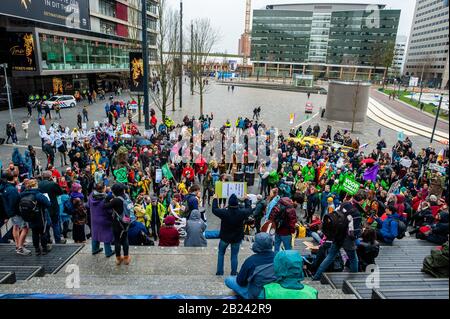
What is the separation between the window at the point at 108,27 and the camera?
47.6 m

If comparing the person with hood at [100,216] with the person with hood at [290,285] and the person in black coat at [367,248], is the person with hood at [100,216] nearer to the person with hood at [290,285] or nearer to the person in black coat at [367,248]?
the person with hood at [290,285]

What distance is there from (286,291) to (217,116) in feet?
103

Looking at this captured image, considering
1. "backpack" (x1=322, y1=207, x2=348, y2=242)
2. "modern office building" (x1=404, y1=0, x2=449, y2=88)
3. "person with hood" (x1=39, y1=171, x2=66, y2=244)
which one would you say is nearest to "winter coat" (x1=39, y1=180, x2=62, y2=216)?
"person with hood" (x1=39, y1=171, x2=66, y2=244)

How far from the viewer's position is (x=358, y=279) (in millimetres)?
5414

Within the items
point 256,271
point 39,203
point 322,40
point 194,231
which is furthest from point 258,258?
point 322,40

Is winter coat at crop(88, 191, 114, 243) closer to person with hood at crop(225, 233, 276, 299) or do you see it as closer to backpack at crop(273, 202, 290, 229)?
person with hood at crop(225, 233, 276, 299)

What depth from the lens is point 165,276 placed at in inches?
228

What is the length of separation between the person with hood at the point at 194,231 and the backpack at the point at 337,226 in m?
2.63

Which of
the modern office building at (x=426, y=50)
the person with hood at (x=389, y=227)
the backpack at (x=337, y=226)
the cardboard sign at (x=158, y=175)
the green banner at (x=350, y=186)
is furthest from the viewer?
the modern office building at (x=426, y=50)

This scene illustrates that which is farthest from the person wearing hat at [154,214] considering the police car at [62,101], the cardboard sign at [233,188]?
the police car at [62,101]

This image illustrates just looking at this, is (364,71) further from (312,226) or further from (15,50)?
(312,226)

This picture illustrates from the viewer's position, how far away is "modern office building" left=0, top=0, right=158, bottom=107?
29.4 metres

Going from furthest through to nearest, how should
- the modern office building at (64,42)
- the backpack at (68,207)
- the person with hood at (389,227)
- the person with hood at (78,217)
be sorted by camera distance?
the modern office building at (64,42) < the backpack at (68,207) < the person with hood at (389,227) < the person with hood at (78,217)
